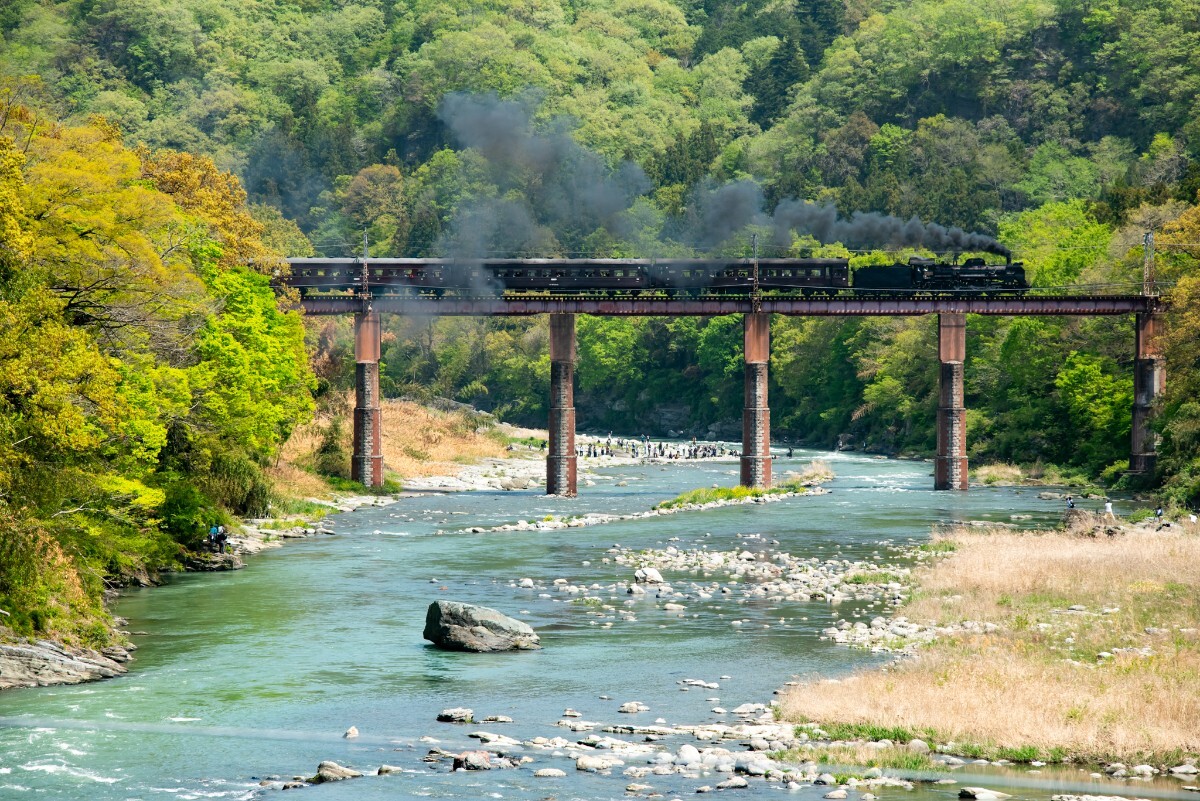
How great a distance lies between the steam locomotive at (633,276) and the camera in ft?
312

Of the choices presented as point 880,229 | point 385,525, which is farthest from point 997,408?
point 385,525

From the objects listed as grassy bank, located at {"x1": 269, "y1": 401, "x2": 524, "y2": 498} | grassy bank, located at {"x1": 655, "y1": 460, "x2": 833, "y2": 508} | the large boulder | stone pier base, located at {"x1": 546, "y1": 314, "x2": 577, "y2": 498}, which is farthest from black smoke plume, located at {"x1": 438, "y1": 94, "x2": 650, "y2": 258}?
the large boulder

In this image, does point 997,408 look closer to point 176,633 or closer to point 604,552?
point 604,552

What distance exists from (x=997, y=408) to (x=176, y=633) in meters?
79.4

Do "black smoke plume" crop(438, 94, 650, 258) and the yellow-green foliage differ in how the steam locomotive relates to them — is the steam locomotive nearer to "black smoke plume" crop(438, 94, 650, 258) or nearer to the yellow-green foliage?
the yellow-green foliage

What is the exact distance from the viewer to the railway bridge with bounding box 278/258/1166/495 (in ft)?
298

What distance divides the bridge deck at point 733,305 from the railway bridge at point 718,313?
0.06 meters

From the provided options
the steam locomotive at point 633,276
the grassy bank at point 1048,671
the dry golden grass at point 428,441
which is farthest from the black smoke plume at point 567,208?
the grassy bank at point 1048,671

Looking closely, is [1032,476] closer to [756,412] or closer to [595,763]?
[756,412]

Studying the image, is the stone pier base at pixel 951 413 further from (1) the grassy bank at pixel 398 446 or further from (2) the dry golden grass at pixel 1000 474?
(1) the grassy bank at pixel 398 446

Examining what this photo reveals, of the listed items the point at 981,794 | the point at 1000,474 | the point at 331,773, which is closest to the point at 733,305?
the point at 1000,474

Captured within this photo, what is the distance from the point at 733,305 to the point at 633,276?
693 centimetres

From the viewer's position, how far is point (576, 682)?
123 feet

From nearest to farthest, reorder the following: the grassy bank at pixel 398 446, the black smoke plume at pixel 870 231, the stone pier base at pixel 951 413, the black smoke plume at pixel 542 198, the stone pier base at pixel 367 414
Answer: the grassy bank at pixel 398 446, the stone pier base at pixel 367 414, the stone pier base at pixel 951 413, the black smoke plume at pixel 870 231, the black smoke plume at pixel 542 198
